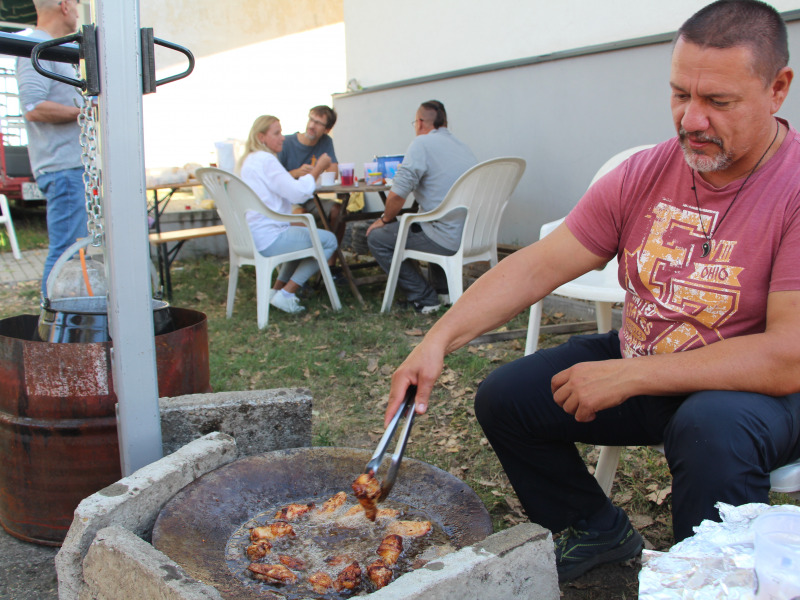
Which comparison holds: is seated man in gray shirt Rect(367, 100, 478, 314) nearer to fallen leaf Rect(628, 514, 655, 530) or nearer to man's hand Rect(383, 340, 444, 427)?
fallen leaf Rect(628, 514, 655, 530)

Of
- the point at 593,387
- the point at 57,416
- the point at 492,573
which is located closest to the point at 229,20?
the point at 57,416

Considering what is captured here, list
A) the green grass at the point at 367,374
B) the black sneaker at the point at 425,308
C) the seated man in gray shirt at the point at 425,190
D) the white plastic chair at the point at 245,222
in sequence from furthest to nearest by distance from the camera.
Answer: the black sneaker at the point at 425,308 → the seated man in gray shirt at the point at 425,190 → the white plastic chair at the point at 245,222 → the green grass at the point at 367,374

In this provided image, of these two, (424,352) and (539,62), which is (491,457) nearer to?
(424,352)

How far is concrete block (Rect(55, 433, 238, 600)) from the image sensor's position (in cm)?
172

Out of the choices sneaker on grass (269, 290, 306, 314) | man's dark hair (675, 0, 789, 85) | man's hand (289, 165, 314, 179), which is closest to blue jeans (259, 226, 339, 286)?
sneaker on grass (269, 290, 306, 314)

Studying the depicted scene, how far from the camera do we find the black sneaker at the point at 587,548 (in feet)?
7.16

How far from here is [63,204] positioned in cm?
451

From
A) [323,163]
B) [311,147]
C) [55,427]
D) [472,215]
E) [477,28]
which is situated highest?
[477,28]

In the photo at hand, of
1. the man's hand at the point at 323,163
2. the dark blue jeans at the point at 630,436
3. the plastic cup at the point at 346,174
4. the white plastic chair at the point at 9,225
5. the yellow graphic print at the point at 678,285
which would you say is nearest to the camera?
the dark blue jeans at the point at 630,436

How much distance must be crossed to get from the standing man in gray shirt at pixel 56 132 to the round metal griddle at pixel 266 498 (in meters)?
3.01

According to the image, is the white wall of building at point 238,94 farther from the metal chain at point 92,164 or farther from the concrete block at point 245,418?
the metal chain at point 92,164

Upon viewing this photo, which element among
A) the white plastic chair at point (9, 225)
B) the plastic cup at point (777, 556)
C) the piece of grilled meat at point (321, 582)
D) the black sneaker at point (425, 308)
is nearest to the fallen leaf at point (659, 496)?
the piece of grilled meat at point (321, 582)

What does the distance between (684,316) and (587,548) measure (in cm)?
84

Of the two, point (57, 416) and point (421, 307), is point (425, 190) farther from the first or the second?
point (57, 416)
